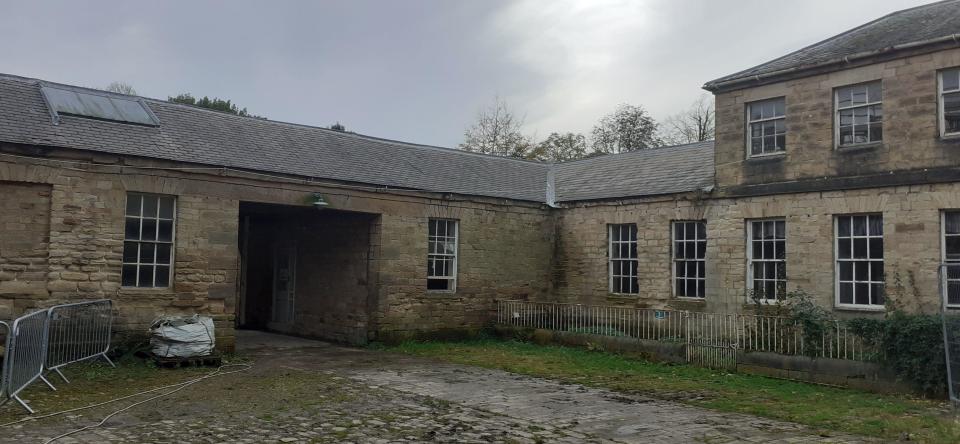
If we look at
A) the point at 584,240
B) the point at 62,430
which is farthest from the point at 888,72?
the point at 62,430

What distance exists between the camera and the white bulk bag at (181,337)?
1255cm

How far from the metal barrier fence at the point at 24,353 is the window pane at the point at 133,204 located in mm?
3664

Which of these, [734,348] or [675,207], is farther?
[675,207]

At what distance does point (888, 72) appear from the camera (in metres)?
13.6

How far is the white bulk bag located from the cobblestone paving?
1171mm

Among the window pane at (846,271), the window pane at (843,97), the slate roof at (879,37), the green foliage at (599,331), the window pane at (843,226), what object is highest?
the slate roof at (879,37)

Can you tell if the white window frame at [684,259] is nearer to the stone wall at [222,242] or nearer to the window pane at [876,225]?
the window pane at [876,225]

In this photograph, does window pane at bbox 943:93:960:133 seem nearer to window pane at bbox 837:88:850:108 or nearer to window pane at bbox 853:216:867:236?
window pane at bbox 837:88:850:108

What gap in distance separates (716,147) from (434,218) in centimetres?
683

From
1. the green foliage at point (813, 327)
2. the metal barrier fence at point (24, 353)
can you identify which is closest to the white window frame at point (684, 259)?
the green foliage at point (813, 327)

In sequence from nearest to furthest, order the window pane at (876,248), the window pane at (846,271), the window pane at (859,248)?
the window pane at (876,248)
the window pane at (859,248)
the window pane at (846,271)

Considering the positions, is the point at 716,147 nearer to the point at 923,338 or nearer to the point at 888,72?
the point at 888,72

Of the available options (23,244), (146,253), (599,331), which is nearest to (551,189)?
(599,331)

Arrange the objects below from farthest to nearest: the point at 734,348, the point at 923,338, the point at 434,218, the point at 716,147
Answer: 1. the point at 434,218
2. the point at 716,147
3. the point at 734,348
4. the point at 923,338
